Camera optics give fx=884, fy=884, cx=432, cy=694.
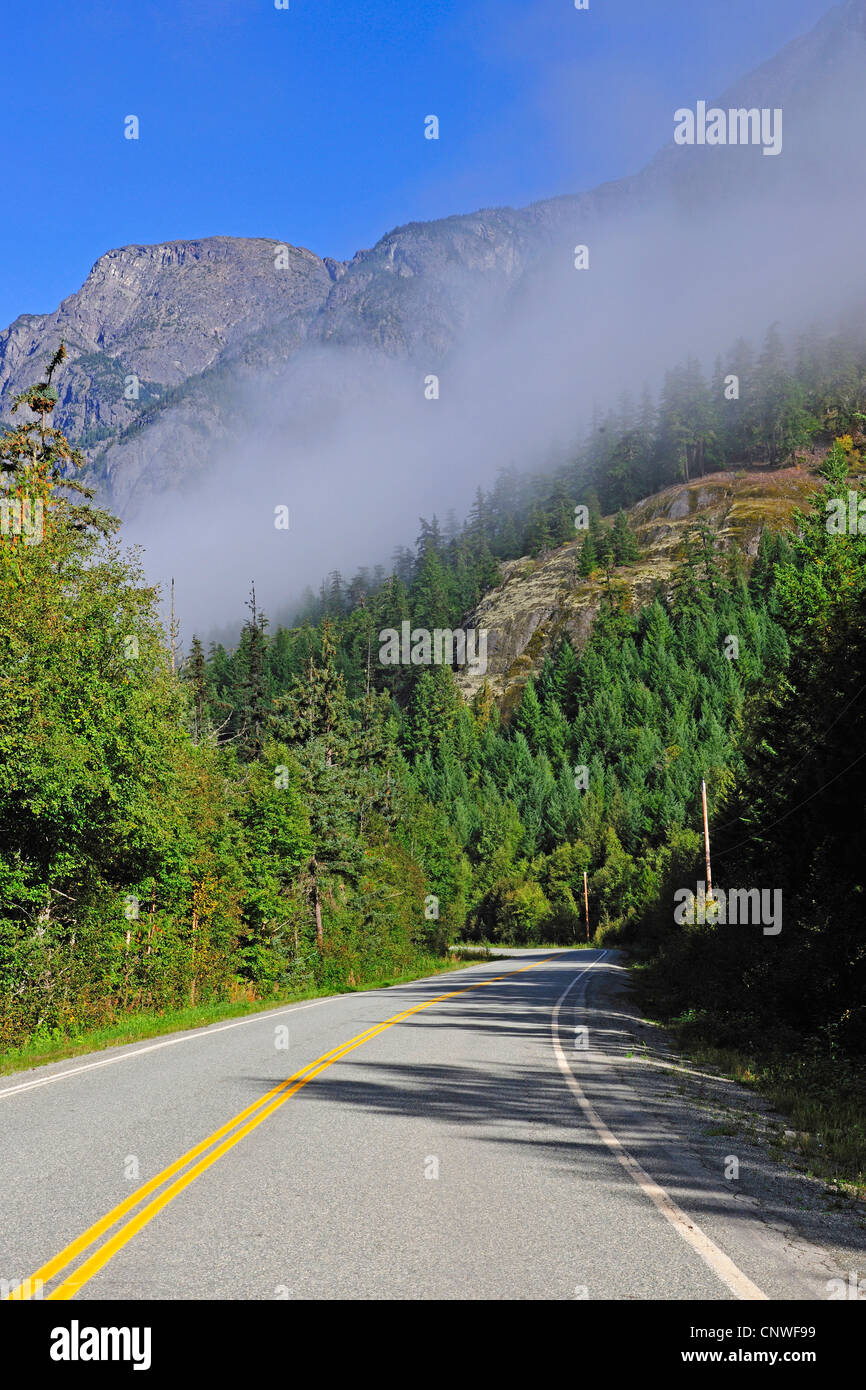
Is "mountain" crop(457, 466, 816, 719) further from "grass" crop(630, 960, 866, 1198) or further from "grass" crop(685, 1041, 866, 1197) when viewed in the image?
"grass" crop(685, 1041, 866, 1197)

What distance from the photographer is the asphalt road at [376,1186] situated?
4.74 meters

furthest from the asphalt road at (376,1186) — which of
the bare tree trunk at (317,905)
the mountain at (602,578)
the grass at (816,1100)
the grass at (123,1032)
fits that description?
the mountain at (602,578)

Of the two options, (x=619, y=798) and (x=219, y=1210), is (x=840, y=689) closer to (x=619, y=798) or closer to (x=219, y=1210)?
(x=219, y=1210)

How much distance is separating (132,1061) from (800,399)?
208395 mm

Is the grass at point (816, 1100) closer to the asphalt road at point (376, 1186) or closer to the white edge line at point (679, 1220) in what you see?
the asphalt road at point (376, 1186)

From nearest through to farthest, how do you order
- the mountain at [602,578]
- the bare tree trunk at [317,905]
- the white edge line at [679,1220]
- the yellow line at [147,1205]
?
the white edge line at [679,1220] < the yellow line at [147,1205] < the bare tree trunk at [317,905] < the mountain at [602,578]

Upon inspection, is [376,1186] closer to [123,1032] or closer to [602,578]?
[123,1032]

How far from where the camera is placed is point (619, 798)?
11244 cm

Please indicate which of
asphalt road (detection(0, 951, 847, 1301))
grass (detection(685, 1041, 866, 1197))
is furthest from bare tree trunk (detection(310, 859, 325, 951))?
asphalt road (detection(0, 951, 847, 1301))

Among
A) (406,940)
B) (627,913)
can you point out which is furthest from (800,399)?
(406,940)

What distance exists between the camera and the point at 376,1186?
6582mm

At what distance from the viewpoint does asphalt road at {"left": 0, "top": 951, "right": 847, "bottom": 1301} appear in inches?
187

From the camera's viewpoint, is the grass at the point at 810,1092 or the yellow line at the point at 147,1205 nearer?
the yellow line at the point at 147,1205

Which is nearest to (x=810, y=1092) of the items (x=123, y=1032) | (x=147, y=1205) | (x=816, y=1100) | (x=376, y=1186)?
(x=816, y=1100)
